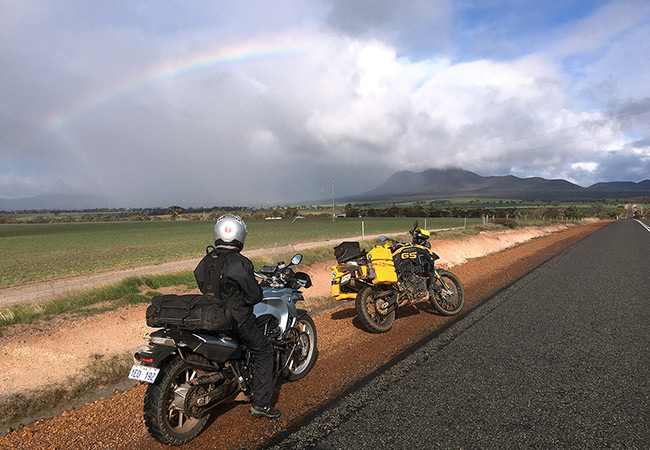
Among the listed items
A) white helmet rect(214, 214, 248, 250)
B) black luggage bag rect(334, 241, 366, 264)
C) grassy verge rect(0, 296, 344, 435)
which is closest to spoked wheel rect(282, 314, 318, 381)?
white helmet rect(214, 214, 248, 250)

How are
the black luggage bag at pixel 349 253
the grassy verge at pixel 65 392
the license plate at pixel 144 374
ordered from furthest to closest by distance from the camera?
the black luggage bag at pixel 349 253 → the grassy verge at pixel 65 392 → the license plate at pixel 144 374

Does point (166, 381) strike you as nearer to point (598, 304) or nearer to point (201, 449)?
point (201, 449)

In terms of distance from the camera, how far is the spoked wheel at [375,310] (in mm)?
5939

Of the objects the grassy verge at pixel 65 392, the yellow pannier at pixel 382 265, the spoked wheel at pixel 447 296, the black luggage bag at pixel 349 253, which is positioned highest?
the black luggage bag at pixel 349 253

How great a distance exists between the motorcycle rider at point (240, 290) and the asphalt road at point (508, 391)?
483 mm

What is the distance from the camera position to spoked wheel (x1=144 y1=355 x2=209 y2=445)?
3002mm

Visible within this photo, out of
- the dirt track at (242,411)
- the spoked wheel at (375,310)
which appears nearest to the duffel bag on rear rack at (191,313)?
the dirt track at (242,411)

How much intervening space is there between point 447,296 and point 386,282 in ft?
5.38

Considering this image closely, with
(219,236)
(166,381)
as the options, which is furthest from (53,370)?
(219,236)

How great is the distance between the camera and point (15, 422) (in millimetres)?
4121

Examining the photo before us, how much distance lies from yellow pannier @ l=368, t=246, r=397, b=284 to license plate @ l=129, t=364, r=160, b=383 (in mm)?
3920

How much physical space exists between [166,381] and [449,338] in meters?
4.19

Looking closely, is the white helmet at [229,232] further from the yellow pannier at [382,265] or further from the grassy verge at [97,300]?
the grassy verge at [97,300]

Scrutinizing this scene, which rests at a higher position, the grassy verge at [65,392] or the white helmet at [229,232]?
the white helmet at [229,232]
